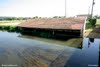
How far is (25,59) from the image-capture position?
1264 cm

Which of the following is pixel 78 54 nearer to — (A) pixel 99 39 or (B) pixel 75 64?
(B) pixel 75 64

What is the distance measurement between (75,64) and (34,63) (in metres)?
3.41

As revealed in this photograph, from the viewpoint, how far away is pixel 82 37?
21859mm

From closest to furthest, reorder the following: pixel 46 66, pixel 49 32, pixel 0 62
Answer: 1. pixel 46 66
2. pixel 0 62
3. pixel 49 32

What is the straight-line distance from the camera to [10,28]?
36156mm

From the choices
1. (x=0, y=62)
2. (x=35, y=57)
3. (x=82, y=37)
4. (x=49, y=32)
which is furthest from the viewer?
(x=49, y=32)

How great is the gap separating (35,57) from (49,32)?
13738 mm

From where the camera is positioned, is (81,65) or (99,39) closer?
(81,65)

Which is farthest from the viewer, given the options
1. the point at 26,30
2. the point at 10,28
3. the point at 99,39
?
the point at 10,28

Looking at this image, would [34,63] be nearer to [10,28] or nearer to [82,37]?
[82,37]

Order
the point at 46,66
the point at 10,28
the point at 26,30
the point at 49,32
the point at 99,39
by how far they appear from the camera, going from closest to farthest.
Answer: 1. the point at 46,66
2. the point at 99,39
3. the point at 49,32
4. the point at 26,30
5. the point at 10,28

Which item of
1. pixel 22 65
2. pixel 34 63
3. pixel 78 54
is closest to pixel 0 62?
pixel 22 65

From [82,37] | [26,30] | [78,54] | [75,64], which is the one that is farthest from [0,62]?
[26,30]

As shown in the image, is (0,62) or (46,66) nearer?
(46,66)
